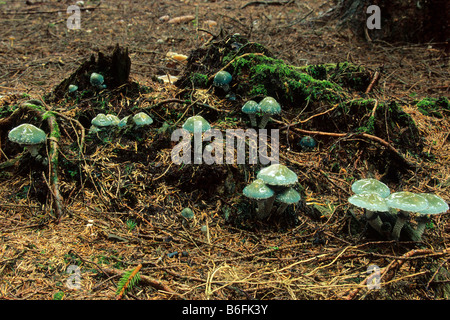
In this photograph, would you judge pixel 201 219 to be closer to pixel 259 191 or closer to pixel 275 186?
pixel 259 191

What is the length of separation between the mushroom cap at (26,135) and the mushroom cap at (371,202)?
326 cm

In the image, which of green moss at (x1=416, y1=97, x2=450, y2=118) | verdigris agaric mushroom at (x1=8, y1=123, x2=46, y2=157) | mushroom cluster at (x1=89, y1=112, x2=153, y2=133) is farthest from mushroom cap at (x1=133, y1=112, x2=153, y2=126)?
green moss at (x1=416, y1=97, x2=450, y2=118)

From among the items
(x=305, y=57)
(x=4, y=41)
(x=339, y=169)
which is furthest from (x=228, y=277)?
(x=4, y=41)

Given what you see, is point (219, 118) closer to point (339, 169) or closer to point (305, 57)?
point (339, 169)

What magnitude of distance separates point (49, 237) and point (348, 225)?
114 inches

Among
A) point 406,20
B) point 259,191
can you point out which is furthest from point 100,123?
point 406,20

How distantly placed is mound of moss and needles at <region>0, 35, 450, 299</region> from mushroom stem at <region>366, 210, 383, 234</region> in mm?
113

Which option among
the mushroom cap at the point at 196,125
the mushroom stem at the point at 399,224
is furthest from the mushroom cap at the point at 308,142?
the mushroom stem at the point at 399,224

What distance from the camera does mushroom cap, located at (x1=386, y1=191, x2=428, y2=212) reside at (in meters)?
2.48

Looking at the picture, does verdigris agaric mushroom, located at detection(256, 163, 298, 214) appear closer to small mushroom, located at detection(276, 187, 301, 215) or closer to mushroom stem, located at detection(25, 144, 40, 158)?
small mushroom, located at detection(276, 187, 301, 215)

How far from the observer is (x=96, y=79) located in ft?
15.2

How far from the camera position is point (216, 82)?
443 cm

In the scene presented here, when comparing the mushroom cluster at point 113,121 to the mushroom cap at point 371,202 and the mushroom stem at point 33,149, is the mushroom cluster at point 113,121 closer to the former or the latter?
the mushroom stem at point 33,149

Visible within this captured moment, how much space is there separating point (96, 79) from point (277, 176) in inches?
129
